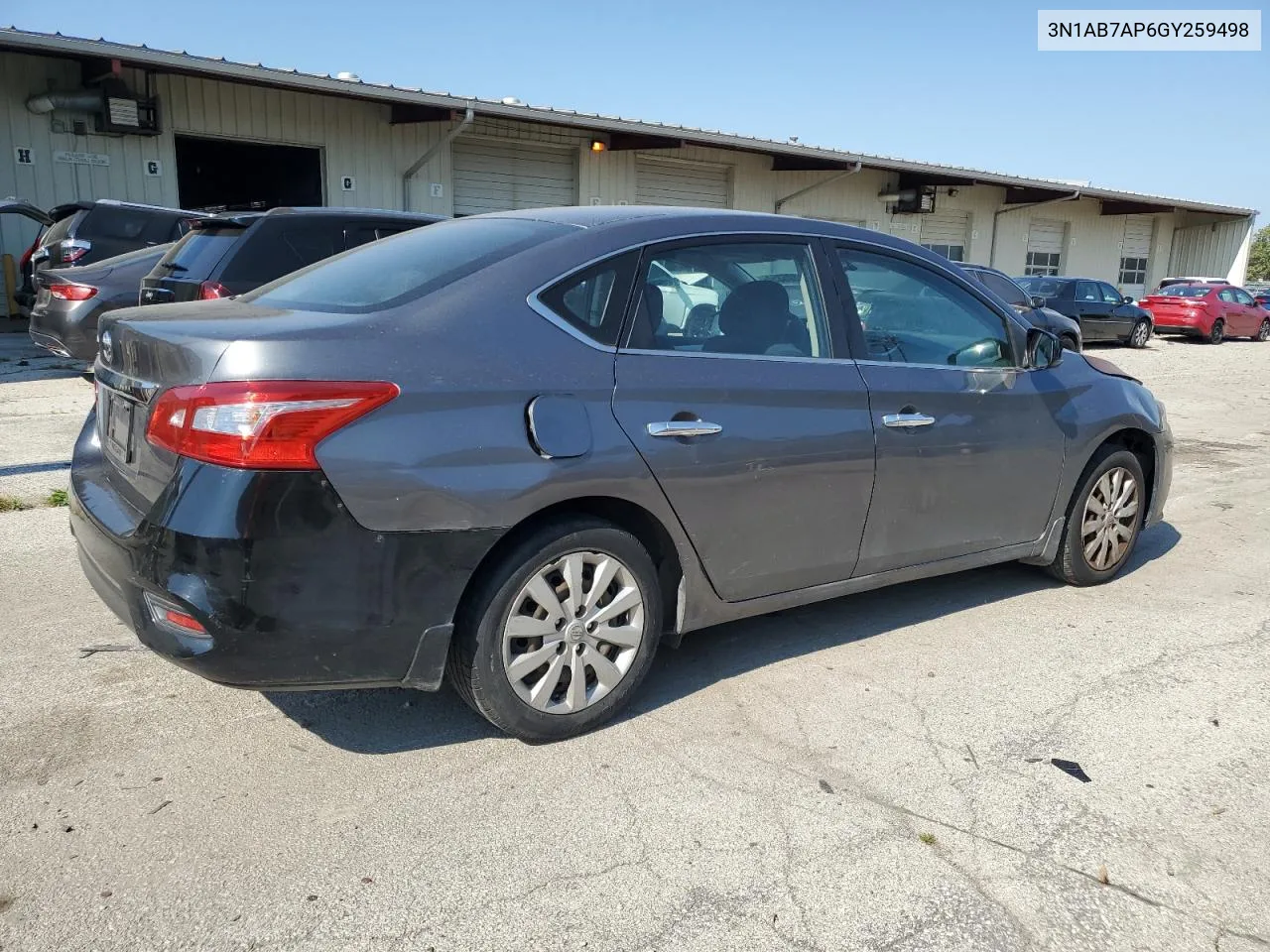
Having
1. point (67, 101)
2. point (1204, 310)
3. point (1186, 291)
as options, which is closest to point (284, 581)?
point (67, 101)

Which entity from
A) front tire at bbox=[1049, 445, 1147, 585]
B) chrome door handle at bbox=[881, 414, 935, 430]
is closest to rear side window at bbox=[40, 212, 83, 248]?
chrome door handle at bbox=[881, 414, 935, 430]

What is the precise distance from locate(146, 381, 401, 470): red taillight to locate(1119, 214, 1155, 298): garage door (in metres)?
36.6

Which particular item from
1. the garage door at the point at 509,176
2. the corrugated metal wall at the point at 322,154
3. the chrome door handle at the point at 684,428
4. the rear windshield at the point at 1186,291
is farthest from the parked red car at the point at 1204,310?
the chrome door handle at the point at 684,428

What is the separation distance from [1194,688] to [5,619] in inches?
181

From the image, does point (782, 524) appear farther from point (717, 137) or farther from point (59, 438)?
point (717, 137)

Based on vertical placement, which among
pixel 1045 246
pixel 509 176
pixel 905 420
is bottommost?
pixel 905 420

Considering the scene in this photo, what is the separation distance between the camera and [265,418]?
258cm

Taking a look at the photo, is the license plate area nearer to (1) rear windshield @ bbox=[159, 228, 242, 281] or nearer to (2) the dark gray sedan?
(2) the dark gray sedan

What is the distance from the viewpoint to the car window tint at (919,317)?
3871 millimetres

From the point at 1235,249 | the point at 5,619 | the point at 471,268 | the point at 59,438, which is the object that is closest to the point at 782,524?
the point at 471,268

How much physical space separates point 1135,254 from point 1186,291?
1132cm

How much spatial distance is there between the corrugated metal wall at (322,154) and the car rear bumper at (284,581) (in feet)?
48.1

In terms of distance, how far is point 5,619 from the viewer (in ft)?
13.1

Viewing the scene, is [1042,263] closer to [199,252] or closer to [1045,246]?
[1045,246]
